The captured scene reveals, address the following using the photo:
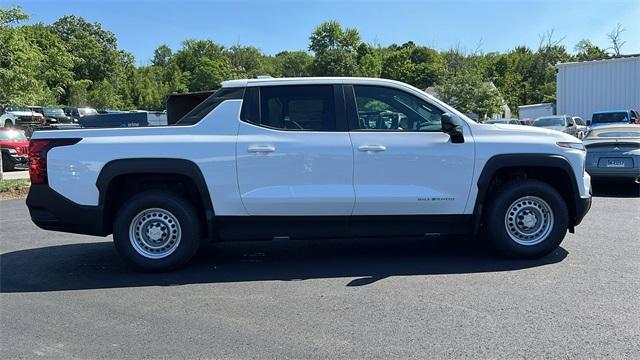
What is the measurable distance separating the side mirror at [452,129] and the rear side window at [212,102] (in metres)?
2.12

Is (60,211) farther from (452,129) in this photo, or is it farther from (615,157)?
(615,157)

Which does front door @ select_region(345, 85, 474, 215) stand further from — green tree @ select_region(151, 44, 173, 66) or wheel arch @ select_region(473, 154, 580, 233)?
green tree @ select_region(151, 44, 173, 66)

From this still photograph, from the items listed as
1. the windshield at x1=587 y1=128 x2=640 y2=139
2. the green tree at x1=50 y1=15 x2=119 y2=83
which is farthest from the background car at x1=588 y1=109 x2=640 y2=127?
the green tree at x1=50 y1=15 x2=119 y2=83

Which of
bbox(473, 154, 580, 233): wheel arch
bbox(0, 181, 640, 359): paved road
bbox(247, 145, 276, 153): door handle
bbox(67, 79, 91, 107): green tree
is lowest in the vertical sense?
bbox(0, 181, 640, 359): paved road

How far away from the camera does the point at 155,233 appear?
5.76 m

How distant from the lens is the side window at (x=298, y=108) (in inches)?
228

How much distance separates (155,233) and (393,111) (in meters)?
2.81

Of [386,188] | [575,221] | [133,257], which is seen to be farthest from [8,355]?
[575,221]

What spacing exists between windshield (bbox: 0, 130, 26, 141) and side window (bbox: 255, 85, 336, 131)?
16106 millimetres

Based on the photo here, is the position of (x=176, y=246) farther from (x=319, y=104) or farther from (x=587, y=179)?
(x=587, y=179)

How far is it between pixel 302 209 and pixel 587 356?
9.63ft

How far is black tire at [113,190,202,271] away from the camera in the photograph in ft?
18.6

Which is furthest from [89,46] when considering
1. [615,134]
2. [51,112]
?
[615,134]

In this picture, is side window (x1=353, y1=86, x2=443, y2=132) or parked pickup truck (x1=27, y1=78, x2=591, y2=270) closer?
parked pickup truck (x1=27, y1=78, x2=591, y2=270)
